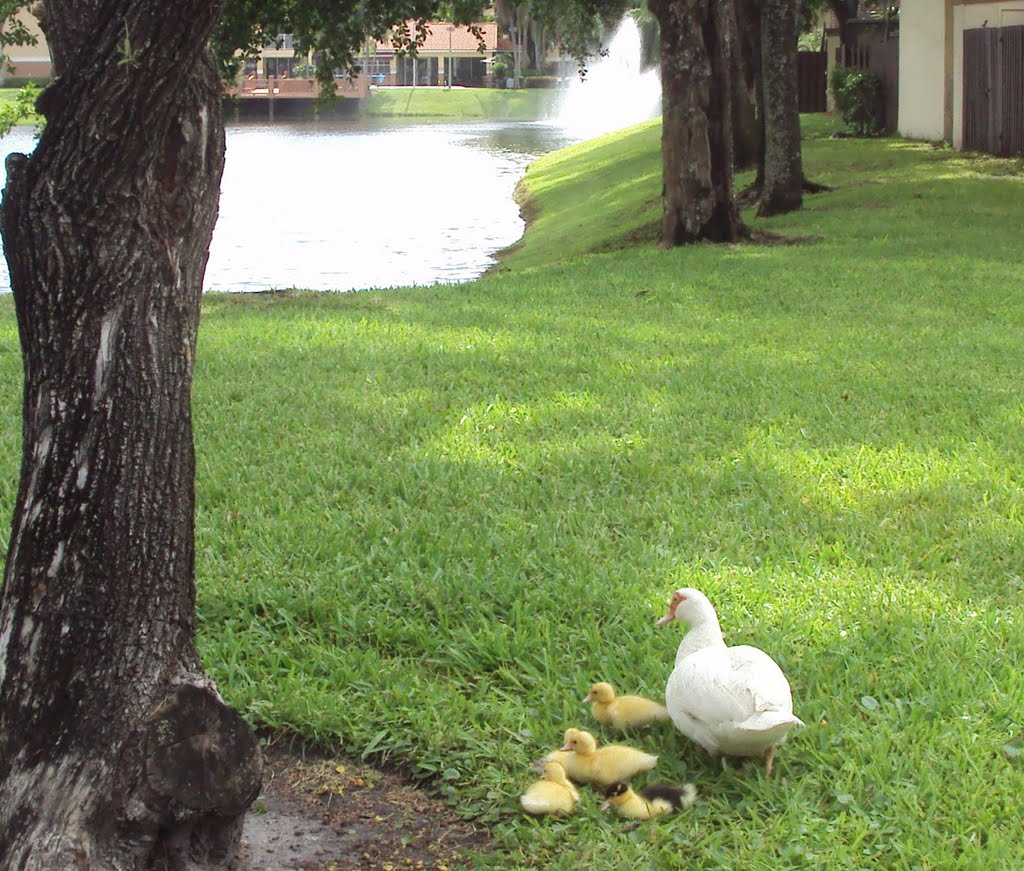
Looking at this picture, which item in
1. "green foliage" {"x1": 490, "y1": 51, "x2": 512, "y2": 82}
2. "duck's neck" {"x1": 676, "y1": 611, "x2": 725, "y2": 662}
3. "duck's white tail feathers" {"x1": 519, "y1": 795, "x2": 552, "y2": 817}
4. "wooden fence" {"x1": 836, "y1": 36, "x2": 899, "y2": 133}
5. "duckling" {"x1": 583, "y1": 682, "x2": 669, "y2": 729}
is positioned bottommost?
"duck's white tail feathers" {"x1": 519, "y1": 795, "x2": 552, "y2": 817}

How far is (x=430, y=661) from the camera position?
4.46 metres

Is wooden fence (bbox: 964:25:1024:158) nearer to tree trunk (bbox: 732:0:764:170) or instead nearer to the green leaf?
tree trunk (bbox: 732:0:764:170)

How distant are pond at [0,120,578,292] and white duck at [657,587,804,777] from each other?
839 centimetres

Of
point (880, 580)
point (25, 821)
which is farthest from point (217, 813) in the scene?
point (880, 580)

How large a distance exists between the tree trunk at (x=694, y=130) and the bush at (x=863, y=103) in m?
12.4

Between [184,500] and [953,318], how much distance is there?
23.2 ft

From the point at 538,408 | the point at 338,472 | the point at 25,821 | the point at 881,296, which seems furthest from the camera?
the point at 881,296

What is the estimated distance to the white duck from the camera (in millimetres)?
3471

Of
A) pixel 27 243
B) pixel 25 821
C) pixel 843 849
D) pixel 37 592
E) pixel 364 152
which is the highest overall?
pixel 364 152

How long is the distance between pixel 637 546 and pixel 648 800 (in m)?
1.73

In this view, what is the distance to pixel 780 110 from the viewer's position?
16.1 m

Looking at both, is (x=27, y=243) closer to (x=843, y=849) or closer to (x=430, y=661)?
(x=430, y=661)

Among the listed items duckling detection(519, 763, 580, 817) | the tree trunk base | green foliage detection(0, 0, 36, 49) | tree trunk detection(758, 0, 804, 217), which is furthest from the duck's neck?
tree trunk detection(758, 0, 804, 217)

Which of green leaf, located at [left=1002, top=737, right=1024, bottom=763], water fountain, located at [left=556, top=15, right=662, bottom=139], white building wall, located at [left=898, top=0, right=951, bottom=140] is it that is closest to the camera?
green leaf, located at [left=1002, top=737, right=1024, bottom=763]
